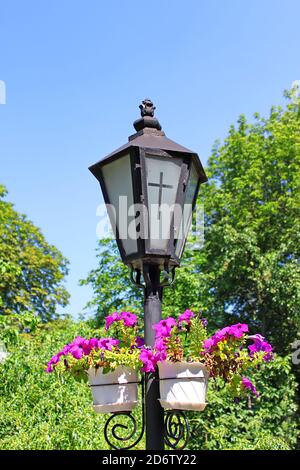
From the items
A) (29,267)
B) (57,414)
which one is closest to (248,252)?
(57,414)

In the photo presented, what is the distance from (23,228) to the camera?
20922mm

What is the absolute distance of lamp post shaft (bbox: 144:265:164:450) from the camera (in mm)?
2094

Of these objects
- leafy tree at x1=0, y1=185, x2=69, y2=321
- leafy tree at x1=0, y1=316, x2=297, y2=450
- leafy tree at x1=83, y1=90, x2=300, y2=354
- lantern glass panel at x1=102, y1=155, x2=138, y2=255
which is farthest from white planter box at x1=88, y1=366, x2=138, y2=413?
leafy tree at x1=0, y1=185, x2=69, y2=321

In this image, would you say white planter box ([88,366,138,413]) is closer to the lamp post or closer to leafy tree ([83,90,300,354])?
the lamp post

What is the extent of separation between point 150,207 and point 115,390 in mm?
732

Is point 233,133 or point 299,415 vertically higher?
point 233,133

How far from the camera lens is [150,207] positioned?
2.29 meters

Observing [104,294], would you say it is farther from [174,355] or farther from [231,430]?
[174,355]

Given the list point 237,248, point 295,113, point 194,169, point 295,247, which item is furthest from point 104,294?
point 194,169

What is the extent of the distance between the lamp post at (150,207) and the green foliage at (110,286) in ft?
40.7

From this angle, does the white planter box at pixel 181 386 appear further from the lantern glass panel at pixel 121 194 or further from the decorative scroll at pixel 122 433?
the lantern glass panel at pixel 121 194

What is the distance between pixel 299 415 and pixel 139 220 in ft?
43.0

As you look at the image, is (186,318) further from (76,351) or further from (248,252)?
(248,252)

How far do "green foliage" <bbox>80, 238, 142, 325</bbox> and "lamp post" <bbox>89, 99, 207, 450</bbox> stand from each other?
40.7 ft
